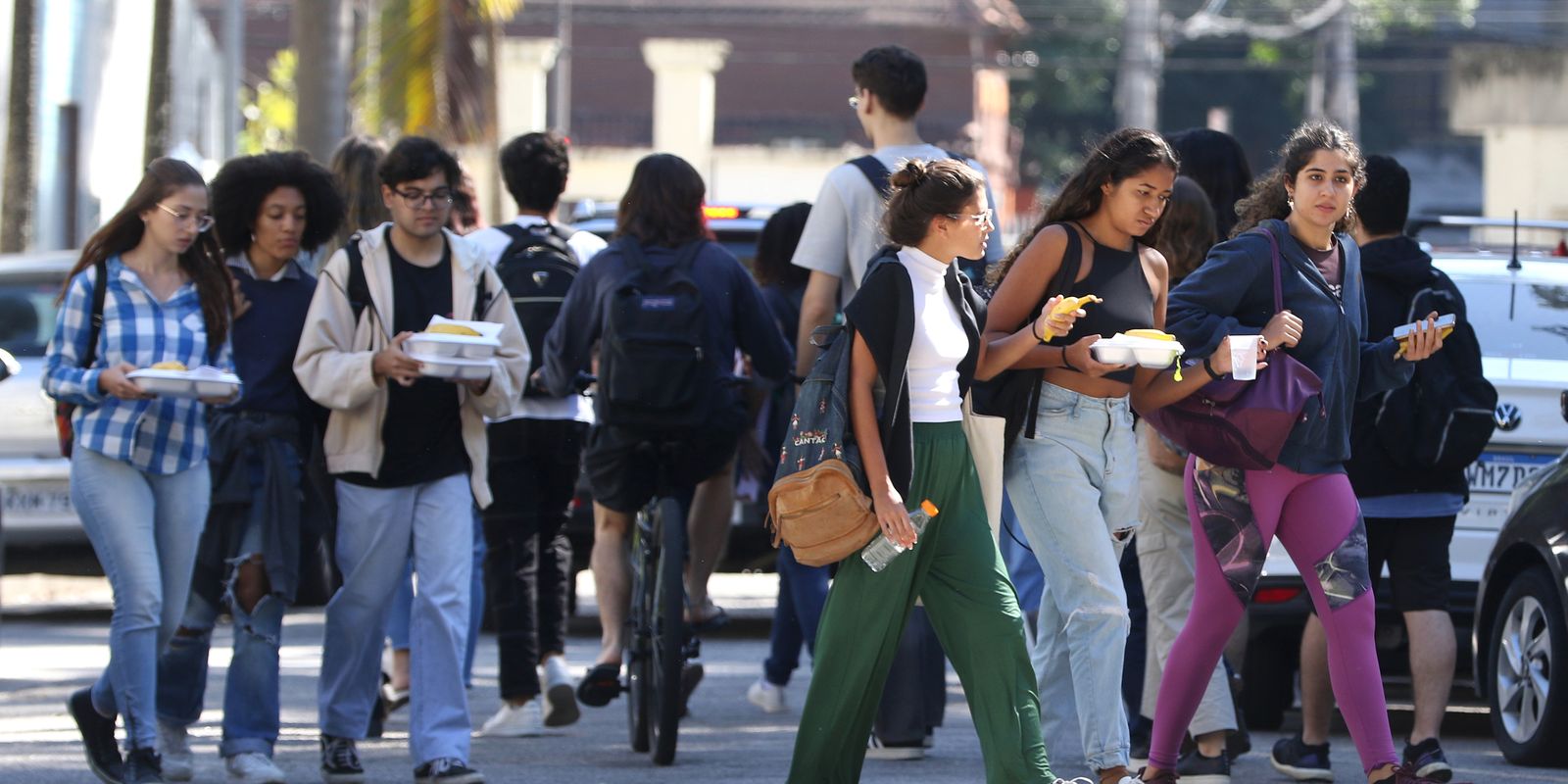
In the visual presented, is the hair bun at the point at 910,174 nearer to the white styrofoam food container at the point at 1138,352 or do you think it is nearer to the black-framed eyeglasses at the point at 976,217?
the black-framed eyeglasses at the point at 976,217

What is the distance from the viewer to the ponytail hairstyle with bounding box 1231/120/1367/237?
664 centimetres

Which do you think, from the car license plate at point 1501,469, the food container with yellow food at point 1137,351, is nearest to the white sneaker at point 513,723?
the food container with yellow food at point 1137,351

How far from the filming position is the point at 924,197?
605cm

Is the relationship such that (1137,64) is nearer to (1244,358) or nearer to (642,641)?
(642,641)

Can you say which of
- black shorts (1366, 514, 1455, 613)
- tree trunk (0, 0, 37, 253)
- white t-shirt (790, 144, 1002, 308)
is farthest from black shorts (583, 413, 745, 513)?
tree trunk (0, 0, 37, 253)

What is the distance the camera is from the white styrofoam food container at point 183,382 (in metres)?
6.72

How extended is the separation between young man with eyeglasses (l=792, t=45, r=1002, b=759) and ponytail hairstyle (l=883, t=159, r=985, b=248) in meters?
1.50

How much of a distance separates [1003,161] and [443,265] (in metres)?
53.0

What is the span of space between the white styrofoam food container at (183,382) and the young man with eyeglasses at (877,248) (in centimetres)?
193

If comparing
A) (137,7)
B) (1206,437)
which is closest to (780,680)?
(1206,437)

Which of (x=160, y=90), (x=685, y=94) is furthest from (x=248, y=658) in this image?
(x=685, y=94)

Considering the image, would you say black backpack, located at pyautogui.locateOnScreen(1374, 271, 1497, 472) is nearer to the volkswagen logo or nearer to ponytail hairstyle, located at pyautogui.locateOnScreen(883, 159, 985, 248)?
Answer: the volkswagen logo

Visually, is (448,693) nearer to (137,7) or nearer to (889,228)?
(889,228)

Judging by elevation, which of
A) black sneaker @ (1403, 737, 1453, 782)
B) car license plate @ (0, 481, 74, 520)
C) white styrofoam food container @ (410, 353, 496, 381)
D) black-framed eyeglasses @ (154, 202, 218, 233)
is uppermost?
black-framed eyeglasses @ (154, 202, 218, 233)
